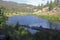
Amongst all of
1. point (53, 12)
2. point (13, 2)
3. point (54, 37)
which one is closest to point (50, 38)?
point (54, 37)

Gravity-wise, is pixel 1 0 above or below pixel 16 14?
above

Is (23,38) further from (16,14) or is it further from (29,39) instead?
(16,14)

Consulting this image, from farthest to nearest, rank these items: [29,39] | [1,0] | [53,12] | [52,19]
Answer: [1,0]
[53,12]
[52,19]
[29,39]

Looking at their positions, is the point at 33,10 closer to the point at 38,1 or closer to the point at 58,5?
the point at 38,1

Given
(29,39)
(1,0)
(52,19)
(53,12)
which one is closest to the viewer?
(29,39)

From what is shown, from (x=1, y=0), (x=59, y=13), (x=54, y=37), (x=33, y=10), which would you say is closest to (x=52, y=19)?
(x=59, y=13)

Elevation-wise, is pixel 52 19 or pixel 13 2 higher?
pixel 13 2

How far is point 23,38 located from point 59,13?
9525 mm

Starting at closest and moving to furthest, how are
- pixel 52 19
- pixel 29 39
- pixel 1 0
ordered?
pixel 29 39 < pixel 52 19 < pixel 1 0

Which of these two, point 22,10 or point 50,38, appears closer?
point 50,38

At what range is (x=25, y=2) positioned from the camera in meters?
14.7

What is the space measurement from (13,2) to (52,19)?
377 cm

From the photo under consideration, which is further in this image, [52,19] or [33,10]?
[33,10]

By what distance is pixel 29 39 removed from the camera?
4250mm
